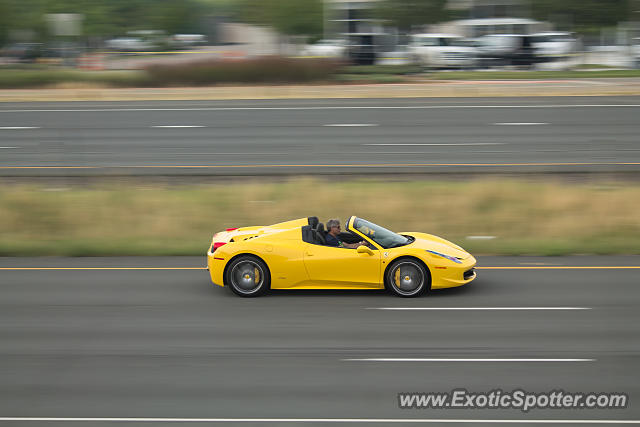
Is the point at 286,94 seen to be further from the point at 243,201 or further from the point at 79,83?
the point at 243,201

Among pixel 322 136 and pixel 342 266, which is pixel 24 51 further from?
pixel 342 266

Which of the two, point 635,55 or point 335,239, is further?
point 635,55

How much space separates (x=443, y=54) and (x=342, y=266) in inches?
1387

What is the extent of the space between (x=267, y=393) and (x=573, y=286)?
601 centimetres

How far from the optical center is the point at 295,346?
9.34 m

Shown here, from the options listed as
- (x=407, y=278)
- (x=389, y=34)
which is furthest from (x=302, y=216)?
(x=389, y=34)

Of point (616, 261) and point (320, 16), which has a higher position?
point (320, 16)

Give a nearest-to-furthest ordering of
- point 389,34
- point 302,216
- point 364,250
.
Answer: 1. point 364,250
2. point 302,216
3. point 389,34

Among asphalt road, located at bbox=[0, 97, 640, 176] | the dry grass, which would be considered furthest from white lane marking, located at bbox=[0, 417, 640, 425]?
asphalt road, located at bbox=[0, 97, 640, 176]

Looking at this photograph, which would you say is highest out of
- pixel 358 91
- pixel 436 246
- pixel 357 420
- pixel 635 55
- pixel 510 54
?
pixel 510 54

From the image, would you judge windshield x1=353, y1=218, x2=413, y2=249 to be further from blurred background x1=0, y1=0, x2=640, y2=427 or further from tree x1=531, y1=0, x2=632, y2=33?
tree x1=531, y1=0, x2=632, y2=33

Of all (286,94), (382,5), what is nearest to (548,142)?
(286,94)

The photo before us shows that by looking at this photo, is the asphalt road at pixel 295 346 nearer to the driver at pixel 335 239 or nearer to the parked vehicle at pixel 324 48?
the driver at pixel 335 239

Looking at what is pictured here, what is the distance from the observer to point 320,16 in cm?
5906
